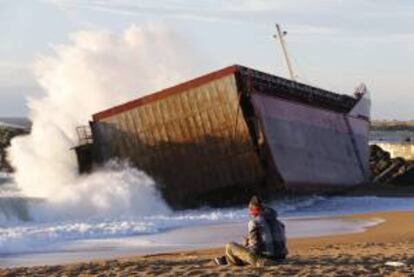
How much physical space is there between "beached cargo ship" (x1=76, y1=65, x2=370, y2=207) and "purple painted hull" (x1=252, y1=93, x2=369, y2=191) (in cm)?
3

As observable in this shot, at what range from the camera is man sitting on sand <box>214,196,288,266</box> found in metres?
10.5

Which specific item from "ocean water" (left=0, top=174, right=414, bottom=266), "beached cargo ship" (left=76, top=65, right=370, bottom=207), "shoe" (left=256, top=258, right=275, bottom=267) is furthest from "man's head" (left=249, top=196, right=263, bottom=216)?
"beached cargo ship" (left=76, top=65, right=370, bottom=207)

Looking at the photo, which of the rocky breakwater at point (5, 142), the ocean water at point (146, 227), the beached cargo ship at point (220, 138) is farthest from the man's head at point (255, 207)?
the rocky breakwater at point (5, 142)

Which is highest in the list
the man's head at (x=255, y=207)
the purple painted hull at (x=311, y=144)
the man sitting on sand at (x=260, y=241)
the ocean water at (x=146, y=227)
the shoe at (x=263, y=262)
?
the purple painted hull at (x=311, y=144)

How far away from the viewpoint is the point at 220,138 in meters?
23.9

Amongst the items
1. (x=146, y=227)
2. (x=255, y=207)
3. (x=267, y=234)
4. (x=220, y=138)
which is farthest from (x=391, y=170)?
(x=255, y=207)

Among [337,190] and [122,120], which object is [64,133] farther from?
[337,190]

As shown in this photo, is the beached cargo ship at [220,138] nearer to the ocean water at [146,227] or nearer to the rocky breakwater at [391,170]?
the ocean water at [146,227]

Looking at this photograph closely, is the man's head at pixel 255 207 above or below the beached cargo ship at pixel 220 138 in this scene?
below

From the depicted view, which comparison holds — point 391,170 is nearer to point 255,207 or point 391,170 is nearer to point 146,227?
point 146,227

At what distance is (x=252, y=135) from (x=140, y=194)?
162 inches

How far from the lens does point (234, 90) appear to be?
76.4ft

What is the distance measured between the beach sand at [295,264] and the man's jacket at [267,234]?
220 millimetres

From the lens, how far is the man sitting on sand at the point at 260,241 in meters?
10.5
